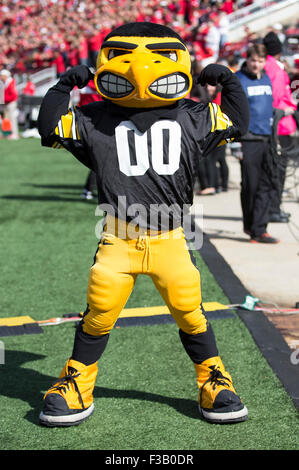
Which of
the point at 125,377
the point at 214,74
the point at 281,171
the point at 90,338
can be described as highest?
the point at 214,74

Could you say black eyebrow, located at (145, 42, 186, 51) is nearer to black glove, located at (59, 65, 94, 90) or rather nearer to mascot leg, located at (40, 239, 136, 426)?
black glove, located at (59, 65, 94, 90)

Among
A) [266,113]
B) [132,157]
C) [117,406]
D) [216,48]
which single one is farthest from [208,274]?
[216,48]

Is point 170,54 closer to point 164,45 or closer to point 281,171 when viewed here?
point 164,45

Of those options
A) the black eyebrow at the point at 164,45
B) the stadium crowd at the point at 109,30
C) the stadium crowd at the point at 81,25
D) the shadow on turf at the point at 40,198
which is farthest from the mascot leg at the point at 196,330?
the stadium crowd at the point at 81,25

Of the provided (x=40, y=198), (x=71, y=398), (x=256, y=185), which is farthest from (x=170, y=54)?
(x=40, y=198)

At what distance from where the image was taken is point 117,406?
3.88 meters

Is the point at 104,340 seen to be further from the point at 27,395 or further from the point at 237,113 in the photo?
the point at 237,113

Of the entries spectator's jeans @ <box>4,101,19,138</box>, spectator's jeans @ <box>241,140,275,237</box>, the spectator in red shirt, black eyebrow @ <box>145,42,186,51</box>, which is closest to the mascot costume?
black eyebrow @ <box>145,42,186,51</box>

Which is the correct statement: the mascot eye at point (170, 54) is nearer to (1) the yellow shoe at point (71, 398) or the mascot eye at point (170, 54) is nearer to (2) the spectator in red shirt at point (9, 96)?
(1) the yellow shoe at point (71, 398)

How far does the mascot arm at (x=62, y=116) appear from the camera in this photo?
11.6ft

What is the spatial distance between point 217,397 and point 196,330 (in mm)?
357

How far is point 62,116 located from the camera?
3.54 metres

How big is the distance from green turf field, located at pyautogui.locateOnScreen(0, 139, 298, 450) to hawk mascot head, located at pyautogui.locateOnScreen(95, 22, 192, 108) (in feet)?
5.39

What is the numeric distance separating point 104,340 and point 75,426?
466 millimetres
